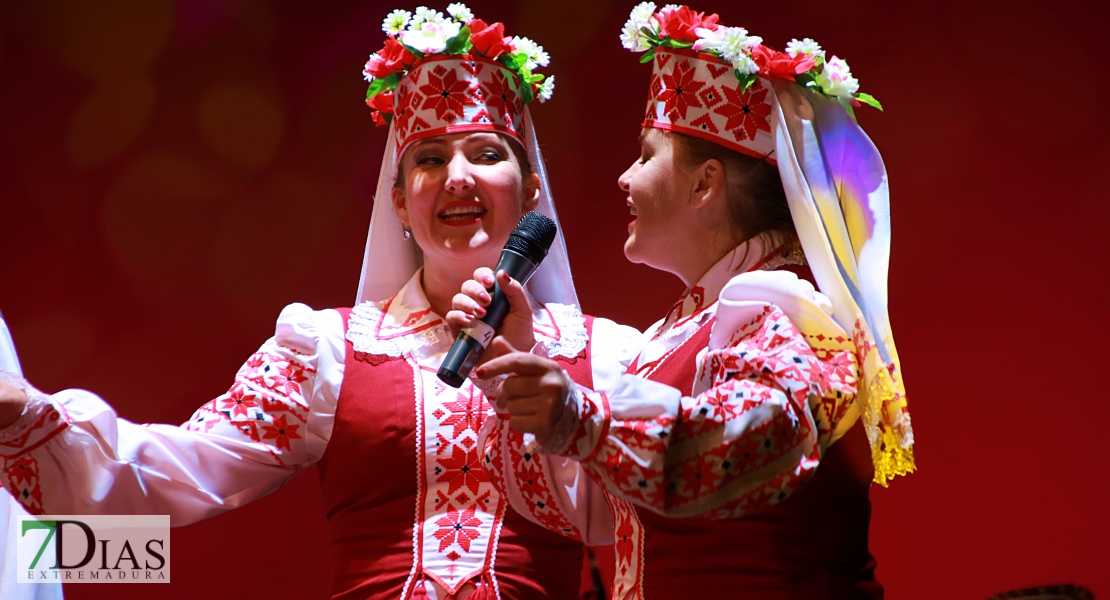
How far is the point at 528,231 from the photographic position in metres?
1.58

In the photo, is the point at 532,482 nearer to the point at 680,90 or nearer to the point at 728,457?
the point at 728,457

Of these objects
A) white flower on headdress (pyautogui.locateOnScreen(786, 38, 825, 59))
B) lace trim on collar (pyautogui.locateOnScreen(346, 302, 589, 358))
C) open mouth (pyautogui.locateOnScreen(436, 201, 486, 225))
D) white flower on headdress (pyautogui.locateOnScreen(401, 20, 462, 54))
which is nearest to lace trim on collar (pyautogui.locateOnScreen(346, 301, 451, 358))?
lace trim on collar (pyautogui.locateOnScreen(346, 302, 589, 358))

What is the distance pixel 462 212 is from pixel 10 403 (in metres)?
0.90

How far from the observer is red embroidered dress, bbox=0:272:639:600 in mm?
2010

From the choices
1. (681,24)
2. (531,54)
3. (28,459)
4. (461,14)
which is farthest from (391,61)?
(28,459)

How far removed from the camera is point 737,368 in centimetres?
135

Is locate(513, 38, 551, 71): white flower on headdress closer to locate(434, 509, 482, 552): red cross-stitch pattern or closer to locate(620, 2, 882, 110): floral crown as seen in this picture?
locate(620, 2, 882, 110): floral crown

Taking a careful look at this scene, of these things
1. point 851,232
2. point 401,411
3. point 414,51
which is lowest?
point 401,411

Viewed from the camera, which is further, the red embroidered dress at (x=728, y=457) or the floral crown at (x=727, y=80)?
the floral crown at (x=727, y=80)

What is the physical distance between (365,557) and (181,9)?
1944 mm

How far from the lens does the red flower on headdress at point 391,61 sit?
2.33m

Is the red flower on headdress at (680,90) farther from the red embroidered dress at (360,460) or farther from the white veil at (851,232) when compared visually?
the red embroidered dress at (360,460)

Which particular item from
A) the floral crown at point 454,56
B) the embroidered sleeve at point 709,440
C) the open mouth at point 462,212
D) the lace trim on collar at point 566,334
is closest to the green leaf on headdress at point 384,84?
the floral crown at point 454,56

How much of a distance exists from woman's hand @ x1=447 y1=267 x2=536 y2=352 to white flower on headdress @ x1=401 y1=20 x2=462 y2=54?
3.01 feet
